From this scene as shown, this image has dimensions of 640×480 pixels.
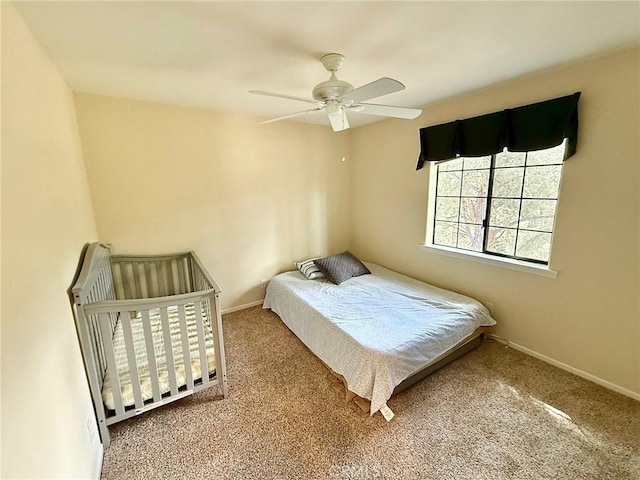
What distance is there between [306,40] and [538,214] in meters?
2.28

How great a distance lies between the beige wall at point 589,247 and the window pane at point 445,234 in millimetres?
296

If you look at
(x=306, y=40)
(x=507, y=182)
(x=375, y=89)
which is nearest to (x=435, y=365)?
(x=507, y=182)

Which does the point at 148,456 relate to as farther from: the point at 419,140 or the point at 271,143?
the point at 419,140

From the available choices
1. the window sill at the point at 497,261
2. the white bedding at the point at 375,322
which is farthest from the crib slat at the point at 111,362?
the window sill at the point at 497,261

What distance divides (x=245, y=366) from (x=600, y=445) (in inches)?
94.6

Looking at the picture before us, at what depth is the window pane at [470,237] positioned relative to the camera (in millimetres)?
2765

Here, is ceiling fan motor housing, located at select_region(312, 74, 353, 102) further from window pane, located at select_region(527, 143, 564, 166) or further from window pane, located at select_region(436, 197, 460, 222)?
window pane, located at select_region(436, 197, 460, 222)

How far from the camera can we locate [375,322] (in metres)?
2.25

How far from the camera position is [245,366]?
2348 mm

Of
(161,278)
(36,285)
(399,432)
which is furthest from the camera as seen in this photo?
(161,278)

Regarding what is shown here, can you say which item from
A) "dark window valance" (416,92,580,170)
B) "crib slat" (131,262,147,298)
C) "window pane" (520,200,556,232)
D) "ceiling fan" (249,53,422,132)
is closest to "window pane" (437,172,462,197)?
"dark window valance" (416,92,580,170)

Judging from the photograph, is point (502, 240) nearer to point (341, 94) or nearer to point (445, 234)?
point (445, 234)

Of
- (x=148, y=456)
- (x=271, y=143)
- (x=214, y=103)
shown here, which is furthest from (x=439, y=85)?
(x=148, y=456)

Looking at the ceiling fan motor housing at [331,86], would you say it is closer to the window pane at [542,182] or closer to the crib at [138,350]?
the crib at [138,350]
